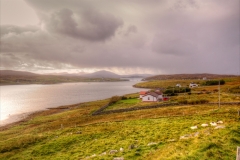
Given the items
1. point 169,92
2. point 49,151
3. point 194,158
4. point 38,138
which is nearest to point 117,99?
point 169,92

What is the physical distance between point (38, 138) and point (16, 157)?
790 centimetres

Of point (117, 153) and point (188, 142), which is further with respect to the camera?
point (117, 153)

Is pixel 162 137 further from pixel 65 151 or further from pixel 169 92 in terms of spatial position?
pixel 169 92

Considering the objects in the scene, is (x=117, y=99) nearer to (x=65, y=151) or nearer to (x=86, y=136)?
(x=86, y=136)

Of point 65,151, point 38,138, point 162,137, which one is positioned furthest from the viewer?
point 38,138

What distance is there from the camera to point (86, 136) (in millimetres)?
33125

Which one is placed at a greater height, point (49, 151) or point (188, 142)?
point (188, 142)

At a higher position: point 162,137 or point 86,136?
point 162,137

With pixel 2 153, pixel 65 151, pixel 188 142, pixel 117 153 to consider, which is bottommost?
pixel 2 153

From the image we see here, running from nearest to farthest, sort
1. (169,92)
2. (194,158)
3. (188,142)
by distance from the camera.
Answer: (194,158), (188,142), (169,92)

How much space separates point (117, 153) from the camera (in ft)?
67.9

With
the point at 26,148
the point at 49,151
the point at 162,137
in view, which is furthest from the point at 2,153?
the point at 162,137

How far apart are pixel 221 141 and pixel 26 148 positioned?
31471mm

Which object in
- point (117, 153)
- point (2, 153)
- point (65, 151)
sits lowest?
point (2, 153)
